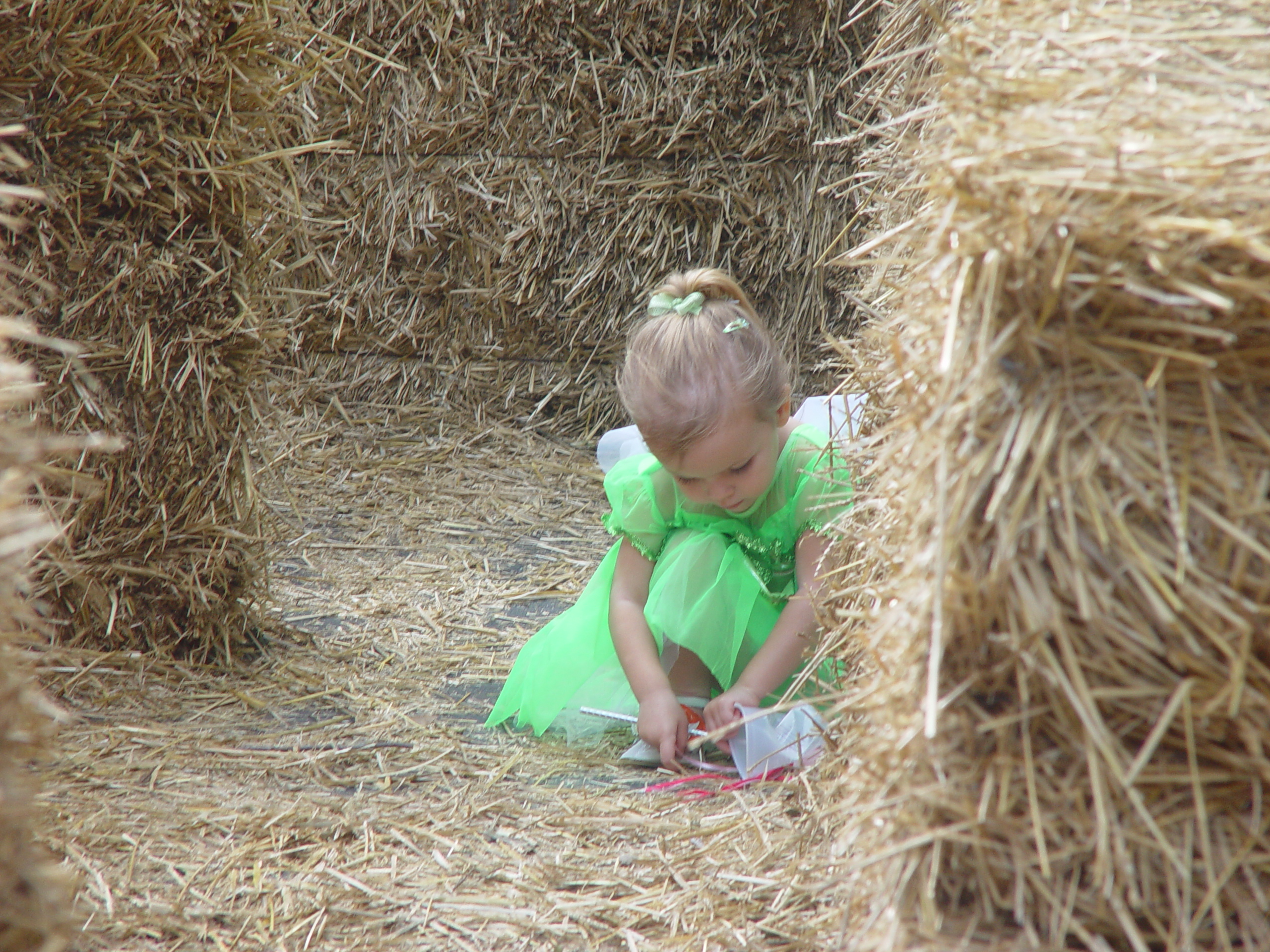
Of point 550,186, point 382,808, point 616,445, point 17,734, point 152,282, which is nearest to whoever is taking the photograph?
point 17,734

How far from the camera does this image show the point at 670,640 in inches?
80.6

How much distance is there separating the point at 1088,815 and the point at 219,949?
974 millimetres

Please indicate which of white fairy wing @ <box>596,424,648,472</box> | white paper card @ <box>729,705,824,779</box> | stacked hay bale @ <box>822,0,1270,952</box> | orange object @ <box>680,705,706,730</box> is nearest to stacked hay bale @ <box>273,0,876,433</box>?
white fairy wing @ <box>596,424,648,472</box>

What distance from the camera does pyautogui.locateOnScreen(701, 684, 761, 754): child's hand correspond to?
71.4 inches

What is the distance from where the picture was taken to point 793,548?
6.82 feet

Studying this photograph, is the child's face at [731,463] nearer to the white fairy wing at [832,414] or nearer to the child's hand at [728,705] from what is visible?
the white fairy wing at [832,414]

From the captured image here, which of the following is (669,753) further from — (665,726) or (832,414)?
(832,414)

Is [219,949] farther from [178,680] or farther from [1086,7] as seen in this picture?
[1086,7]

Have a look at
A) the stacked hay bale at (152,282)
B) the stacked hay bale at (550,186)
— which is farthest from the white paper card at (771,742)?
the stacked hay bale at (550,186)

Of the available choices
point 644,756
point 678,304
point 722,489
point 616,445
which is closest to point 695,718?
point 644,756

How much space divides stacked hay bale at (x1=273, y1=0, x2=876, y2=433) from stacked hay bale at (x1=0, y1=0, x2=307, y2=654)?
1421 mm

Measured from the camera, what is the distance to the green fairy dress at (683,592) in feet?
6.55

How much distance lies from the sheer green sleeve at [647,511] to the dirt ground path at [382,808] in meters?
0.37

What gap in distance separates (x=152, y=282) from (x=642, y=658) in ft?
3.52
